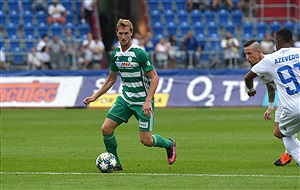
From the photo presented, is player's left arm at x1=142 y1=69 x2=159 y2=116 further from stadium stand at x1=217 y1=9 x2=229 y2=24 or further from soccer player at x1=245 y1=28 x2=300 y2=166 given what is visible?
stadium stand at x1=217 y1=9 x2=229 y2=24

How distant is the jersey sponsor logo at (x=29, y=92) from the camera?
89.8 feet

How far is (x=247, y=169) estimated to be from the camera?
40.3 feet

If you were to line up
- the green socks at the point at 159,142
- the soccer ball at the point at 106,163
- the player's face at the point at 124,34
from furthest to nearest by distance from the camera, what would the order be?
the green socks at the point at 159,142, the soccer ball at the point at 106,163, the player's face at the point at 124,34

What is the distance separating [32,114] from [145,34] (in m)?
12.7

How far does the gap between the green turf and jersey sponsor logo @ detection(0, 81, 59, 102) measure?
3.12m

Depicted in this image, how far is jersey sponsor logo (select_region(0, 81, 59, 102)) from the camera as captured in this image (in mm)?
27375

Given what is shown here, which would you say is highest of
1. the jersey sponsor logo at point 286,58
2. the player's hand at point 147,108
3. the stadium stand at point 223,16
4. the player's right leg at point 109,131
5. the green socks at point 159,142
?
the jersey sponsor logo at point 286,58

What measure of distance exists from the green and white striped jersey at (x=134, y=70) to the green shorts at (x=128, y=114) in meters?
0.08

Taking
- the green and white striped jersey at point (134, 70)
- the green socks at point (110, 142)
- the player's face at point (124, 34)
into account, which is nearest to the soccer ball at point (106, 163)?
the green socks at point (110, 142)

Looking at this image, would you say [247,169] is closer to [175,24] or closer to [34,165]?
[34,165]

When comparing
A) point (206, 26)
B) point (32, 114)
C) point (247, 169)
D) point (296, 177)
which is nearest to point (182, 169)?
point (247, 169)

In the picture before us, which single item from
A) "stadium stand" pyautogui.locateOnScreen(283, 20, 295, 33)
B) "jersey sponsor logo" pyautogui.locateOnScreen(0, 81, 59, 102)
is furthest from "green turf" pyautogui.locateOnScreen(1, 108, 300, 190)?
"stadium stand" pyautogui.locateOnScreen(283, 20, 295, 33)

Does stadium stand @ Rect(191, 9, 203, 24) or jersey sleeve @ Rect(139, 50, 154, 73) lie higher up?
jersey sleeve @ Rect(139, 50, 154, 73)

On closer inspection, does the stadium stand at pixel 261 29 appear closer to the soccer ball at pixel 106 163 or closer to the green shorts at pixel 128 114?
the green shorts at pixel 128 114
